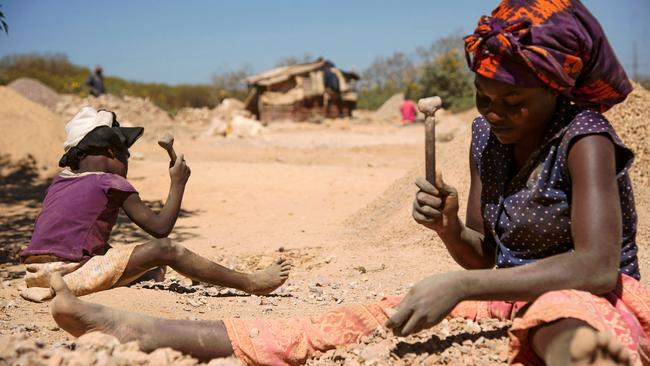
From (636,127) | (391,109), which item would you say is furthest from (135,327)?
(391,109)

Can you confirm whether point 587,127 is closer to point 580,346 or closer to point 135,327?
point 580,346

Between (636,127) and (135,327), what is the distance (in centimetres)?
550

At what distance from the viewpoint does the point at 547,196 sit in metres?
2.15

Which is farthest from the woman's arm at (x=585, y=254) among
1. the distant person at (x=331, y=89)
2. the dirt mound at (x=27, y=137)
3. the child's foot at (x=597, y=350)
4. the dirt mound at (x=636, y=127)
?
the distant person at (x=331, y=89)

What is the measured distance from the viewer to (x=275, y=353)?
2.34 meters

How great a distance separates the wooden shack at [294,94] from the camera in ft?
74.7

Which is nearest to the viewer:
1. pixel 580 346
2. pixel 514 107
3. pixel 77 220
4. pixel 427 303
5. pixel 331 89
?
pixel 580 346

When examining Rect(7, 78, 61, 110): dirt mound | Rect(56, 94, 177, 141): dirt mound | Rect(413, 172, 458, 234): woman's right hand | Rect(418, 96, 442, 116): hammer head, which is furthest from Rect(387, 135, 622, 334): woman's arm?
Rect(7, 78, 61, 110): dirt mound

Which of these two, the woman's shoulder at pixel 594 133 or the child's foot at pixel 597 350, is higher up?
the woman's shoulder at pixel 594 133

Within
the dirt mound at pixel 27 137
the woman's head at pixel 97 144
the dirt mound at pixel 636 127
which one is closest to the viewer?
the woman's head at pixel 97 144

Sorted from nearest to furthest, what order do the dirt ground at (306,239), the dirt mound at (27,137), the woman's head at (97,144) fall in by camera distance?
the dirt ground at (306,239) → the woman's head at (97,144) → the dirt mound at (27,137)

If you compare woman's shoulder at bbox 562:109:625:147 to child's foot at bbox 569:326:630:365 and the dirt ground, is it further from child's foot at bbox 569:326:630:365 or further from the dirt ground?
the dirt ground

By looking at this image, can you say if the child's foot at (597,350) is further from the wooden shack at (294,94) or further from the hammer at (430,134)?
the wooden shack at (294,94)

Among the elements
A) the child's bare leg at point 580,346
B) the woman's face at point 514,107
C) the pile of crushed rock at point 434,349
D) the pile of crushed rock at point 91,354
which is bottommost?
the pile of crushed rock at point 434,349
